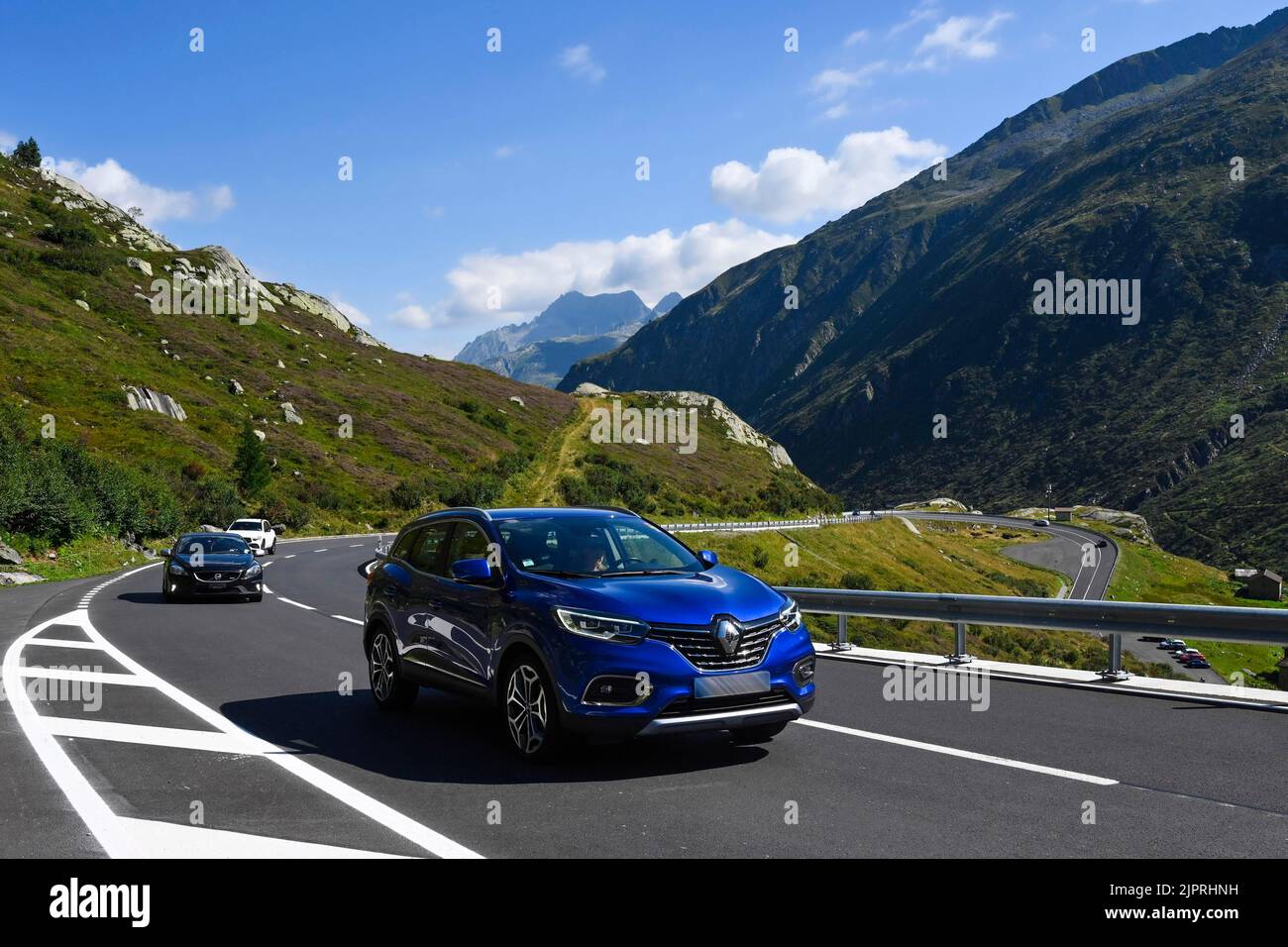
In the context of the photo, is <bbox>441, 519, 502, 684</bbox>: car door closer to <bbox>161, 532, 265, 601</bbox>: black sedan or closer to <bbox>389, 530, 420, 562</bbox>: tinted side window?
<bbox>389, 530, 420, 562</bbox>: tinted side window

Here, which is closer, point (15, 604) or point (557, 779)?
point (557, 779)

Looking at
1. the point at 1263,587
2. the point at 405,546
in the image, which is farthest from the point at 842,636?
the point at 1263,587

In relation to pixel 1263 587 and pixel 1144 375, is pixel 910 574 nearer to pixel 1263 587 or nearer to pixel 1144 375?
pixel 1263 587

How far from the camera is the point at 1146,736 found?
25.0 feet

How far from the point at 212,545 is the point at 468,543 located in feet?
51.8

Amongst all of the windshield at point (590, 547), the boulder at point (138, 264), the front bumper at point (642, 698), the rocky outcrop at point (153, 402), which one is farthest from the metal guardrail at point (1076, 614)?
the boulder at point (138, 264)

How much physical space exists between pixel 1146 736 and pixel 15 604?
1971 centimetres

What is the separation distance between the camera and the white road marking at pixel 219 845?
16.1 feet

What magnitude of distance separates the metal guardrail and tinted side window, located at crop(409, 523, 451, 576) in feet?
17.7

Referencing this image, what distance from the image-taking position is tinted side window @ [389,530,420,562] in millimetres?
9039

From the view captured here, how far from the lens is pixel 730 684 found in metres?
6.40

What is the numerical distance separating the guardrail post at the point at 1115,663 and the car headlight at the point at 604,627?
5.62 m
